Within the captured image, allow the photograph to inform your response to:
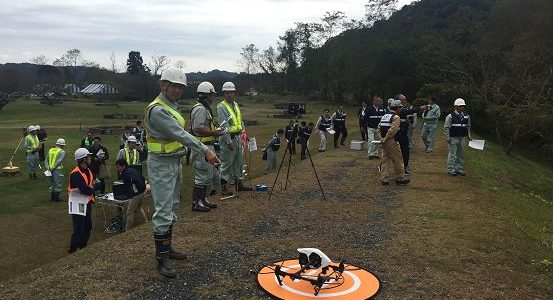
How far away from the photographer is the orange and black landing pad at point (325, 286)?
4902mm

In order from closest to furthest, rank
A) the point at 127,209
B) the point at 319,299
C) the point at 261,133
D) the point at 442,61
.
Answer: the point at 319,299 < the point at 127,209 < the point at 261,133 < the point at 442,61

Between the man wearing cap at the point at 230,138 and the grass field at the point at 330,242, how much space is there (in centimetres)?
59

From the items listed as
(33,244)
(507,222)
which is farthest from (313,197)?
(33,244)

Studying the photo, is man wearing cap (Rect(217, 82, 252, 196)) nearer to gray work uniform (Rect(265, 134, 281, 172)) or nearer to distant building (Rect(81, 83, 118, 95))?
gray work uniform (Rect(265, 134, 281, 172))

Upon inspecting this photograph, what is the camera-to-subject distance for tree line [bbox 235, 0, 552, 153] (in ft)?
83.0

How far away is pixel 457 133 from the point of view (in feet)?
41.5

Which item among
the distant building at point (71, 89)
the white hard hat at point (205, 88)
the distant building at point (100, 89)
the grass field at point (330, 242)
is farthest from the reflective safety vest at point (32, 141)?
the distant building at point (71, 89)

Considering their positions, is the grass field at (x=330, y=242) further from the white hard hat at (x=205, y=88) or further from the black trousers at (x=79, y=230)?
the white hard hat at (x=205, y=88)

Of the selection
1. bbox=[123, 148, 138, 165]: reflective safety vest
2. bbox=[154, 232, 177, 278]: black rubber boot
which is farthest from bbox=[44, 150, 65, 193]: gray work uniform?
bbox=[154, 232, 177, 278]: black rubber boot

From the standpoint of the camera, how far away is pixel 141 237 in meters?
6.82

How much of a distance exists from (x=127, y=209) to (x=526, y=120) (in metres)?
20.9

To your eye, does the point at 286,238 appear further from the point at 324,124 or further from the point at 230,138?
the point at 324,124

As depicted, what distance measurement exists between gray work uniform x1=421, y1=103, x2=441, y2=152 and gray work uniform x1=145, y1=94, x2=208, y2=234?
43.7 ft

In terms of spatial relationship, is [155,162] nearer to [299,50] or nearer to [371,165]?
[371,165]
